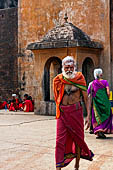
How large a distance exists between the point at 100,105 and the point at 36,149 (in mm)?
2265

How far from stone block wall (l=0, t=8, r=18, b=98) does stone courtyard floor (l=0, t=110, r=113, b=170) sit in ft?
29.4

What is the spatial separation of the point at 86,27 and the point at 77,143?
32.6 feet

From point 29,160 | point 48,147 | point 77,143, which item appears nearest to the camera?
point 77,143

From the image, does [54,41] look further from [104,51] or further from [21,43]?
[21,43]

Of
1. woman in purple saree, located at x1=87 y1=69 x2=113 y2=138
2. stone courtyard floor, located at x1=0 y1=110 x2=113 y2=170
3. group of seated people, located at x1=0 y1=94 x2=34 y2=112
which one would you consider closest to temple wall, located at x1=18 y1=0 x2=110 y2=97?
group of seated people, located at x1=0 y1=94 x2=34 y2=112

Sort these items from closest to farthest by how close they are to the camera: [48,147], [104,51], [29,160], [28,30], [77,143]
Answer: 1. [77,143]
2. [29,160]
3. [48,147]
4. [104,51]
5. [28,30]

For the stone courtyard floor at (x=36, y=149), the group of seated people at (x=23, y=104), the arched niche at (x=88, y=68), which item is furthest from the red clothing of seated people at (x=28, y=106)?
the stone courtyard floor at (x=36, y=149)

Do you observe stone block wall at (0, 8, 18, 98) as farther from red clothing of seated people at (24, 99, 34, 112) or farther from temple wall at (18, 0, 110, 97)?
red clothing of seated people at (24, 99, 34, 112)

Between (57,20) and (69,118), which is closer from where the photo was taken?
(69,118)

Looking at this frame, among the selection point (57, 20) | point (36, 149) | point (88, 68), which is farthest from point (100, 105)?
point (57, 20)

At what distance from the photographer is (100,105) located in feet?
25.6

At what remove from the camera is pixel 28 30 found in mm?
16422

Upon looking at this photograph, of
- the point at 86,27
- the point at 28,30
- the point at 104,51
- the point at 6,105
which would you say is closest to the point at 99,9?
the point at 86,27

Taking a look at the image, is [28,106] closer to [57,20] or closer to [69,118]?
[57,20]
